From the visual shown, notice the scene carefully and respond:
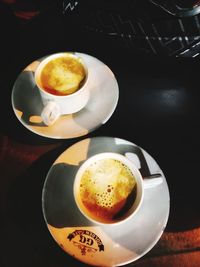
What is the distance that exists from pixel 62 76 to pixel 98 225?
1.62 feet

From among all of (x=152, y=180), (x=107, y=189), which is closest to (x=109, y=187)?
(x=107, y=189)

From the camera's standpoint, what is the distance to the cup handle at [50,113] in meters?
0.86

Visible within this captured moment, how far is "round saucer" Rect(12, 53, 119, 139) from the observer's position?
0.91m

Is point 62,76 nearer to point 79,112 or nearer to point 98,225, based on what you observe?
point 79,112

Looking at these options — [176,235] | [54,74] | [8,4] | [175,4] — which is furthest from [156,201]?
[8,4]

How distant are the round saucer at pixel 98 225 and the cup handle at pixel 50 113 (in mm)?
102

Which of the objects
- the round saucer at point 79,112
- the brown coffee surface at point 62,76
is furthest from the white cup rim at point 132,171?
the brown coffee surface at point 62,76

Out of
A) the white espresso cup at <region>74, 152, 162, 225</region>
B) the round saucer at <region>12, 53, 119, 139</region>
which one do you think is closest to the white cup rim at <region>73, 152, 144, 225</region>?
the white espresso cup at <region>74, 152, 162, 225</region>

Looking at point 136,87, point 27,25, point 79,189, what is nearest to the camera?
point 79,189

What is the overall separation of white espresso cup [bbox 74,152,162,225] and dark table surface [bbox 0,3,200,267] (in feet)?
0.43

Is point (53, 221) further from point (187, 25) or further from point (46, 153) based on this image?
point (187, 25)

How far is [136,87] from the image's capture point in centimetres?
102

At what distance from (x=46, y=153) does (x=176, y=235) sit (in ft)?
1.44

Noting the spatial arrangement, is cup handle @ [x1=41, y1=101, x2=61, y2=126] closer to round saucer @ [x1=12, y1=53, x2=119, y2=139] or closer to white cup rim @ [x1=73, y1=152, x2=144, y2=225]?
round saucer @ [x1=12, y1=53, x2=119, y2=139]
